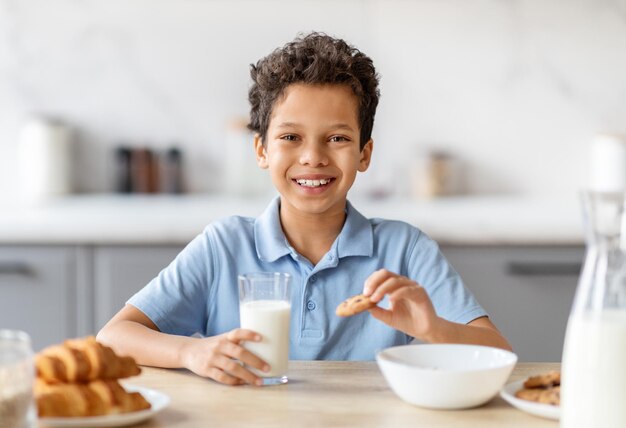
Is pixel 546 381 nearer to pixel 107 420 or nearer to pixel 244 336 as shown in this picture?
pixel 244 336

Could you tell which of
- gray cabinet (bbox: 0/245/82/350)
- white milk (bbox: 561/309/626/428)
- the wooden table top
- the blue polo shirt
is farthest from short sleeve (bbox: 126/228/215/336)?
gray cabinet (bbox: 0/245/82/350)

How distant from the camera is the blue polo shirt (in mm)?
1749

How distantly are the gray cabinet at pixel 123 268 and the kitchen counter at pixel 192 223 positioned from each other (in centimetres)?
3

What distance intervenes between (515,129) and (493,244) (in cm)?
76

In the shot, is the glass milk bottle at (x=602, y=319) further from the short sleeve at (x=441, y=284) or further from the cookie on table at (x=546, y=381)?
the short sleeve at (x=441, y=284)

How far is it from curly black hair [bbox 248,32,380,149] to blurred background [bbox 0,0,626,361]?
140 centimetres

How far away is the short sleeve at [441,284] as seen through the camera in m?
1.73

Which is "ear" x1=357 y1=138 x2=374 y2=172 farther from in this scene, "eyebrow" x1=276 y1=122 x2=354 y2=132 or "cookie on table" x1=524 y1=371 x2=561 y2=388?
"cookie on table" x1=524 y1=371 x2=561 y2=388

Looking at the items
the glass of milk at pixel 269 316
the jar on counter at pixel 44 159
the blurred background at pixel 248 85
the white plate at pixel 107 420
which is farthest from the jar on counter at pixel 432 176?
the white plate at pixel 107 420

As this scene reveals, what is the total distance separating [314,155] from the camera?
175 cm

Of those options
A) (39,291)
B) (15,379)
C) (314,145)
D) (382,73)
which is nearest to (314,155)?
(314,145)

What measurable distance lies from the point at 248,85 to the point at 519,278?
1.15m

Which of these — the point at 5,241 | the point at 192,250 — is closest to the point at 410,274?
the point at 192,250

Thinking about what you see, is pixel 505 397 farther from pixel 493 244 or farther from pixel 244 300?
pixel 493 244
